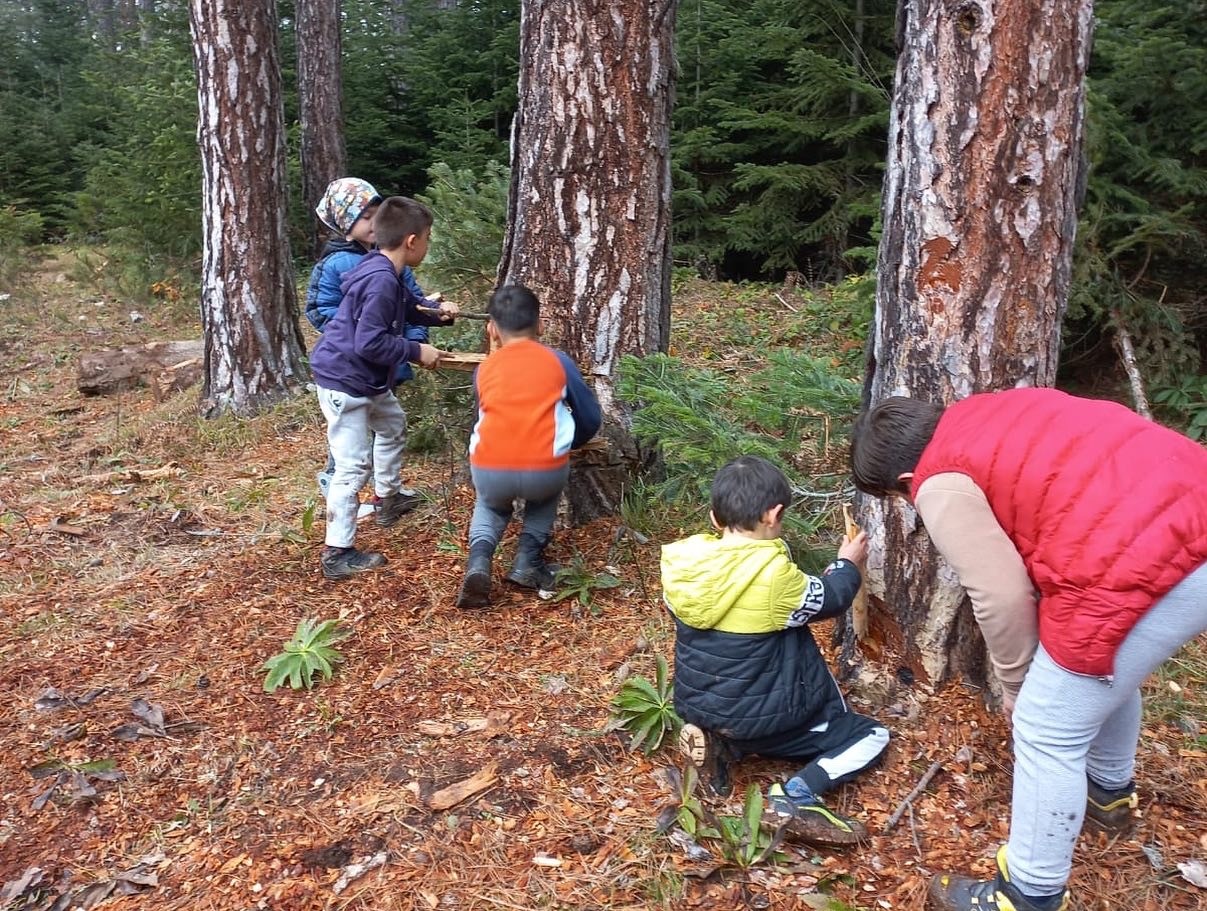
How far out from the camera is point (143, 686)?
3.77 meters

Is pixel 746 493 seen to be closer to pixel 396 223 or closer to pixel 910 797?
pixel 910 797

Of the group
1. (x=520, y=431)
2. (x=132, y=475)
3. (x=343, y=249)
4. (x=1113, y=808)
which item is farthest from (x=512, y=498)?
(x=132, y=475)

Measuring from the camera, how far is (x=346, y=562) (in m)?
4.50

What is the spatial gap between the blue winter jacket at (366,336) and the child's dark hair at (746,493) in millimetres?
2161

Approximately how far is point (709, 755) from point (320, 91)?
11.9m

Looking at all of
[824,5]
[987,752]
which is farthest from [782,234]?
[987,752]

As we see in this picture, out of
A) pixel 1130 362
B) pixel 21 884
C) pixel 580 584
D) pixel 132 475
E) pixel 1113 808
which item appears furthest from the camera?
pixel 132 475

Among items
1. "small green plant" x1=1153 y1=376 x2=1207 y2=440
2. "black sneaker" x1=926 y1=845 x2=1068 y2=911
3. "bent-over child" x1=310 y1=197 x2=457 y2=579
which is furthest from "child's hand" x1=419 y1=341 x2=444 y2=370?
"small green plant" x1=1153 y1=376 x2=1207 y2=440

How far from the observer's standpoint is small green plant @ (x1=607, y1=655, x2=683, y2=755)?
10.3 feet

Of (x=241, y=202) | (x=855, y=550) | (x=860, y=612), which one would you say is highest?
(x=241, y=202)

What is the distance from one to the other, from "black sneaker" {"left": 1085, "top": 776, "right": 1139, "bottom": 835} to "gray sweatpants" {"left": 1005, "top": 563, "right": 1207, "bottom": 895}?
1.51ft

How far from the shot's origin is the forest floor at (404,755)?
2.63m

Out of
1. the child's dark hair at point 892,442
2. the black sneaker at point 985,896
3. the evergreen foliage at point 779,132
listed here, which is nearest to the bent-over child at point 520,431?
the child's dark hair at point 892,442

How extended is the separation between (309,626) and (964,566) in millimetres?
2787
